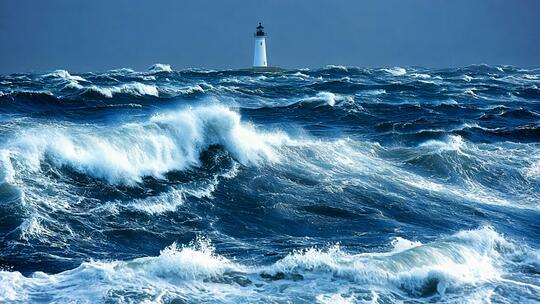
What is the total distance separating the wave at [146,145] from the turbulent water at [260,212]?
47 millimetres

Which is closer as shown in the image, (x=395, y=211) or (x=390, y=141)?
(x=395, y=211)

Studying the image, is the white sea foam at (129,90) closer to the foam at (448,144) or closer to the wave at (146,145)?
the wave at (146,145)

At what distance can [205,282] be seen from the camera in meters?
8.58

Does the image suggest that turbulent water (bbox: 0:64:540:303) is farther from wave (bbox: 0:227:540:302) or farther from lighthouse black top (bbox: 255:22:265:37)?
lighthouse black top (bbox: 255:22:265:37)

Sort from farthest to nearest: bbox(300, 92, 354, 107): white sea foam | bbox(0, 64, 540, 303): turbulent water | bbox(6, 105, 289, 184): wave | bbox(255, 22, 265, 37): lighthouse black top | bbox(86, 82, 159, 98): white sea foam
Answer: bbox(255, 22, 265, 37): lighthouse black top, bbox(300, 92, 354, 107): white sea foam, bbox(86, 82, 159, 98): white sea foam, bbox(6, 105, 289, 184): wave, bbox(0, 64, 540, 303): turbulent water

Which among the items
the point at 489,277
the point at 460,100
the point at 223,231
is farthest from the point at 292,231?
the point at 460,100

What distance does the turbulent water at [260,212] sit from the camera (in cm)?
859

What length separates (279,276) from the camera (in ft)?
29.4

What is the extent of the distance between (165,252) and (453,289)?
4.29m

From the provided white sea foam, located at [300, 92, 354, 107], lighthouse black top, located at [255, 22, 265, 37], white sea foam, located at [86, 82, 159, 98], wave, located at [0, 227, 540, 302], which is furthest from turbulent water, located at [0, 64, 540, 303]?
lighthouse black top, located at [255, 22, 265, 37]

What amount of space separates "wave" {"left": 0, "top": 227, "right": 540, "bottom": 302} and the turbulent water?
1.1 inches

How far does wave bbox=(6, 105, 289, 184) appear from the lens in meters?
14.1

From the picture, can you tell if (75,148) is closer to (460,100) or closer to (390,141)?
(390,141)

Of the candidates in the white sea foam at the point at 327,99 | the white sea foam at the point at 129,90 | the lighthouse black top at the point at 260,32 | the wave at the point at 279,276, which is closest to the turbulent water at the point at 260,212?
the wave at the point at 279,276
